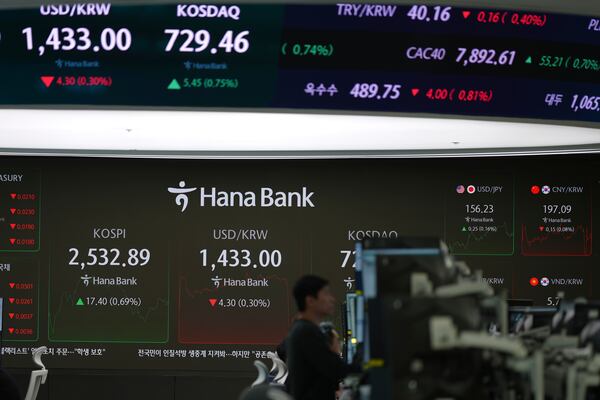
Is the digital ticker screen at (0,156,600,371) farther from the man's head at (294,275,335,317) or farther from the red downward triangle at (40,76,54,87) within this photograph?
the man's head at (294,275,335,317)

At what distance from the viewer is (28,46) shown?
6602mm

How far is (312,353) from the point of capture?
481cm

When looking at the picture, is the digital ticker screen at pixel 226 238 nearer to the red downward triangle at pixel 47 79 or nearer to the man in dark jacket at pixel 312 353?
the red downward triangle at pixel 47 79

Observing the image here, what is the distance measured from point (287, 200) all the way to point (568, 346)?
526cm

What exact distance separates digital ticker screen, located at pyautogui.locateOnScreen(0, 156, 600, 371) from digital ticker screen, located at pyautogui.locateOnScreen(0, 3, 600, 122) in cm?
257

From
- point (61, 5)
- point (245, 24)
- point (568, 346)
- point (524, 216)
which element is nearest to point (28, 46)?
point (61, 5)

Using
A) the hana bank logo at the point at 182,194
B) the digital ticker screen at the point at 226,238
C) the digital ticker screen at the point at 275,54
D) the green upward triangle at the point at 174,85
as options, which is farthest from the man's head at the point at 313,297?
the hana bank logo at the point at 182,194

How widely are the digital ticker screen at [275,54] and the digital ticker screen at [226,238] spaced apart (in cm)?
257

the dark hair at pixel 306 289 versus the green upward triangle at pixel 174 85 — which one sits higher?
the green upward triangle at pixel 174 85

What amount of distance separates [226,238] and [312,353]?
15.2 ft

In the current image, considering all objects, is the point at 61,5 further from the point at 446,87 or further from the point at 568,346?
the point at 568,346

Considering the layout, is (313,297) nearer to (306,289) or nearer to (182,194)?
(306,289)

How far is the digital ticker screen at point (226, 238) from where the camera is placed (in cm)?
923

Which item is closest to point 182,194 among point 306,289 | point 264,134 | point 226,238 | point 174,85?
point 226,238
